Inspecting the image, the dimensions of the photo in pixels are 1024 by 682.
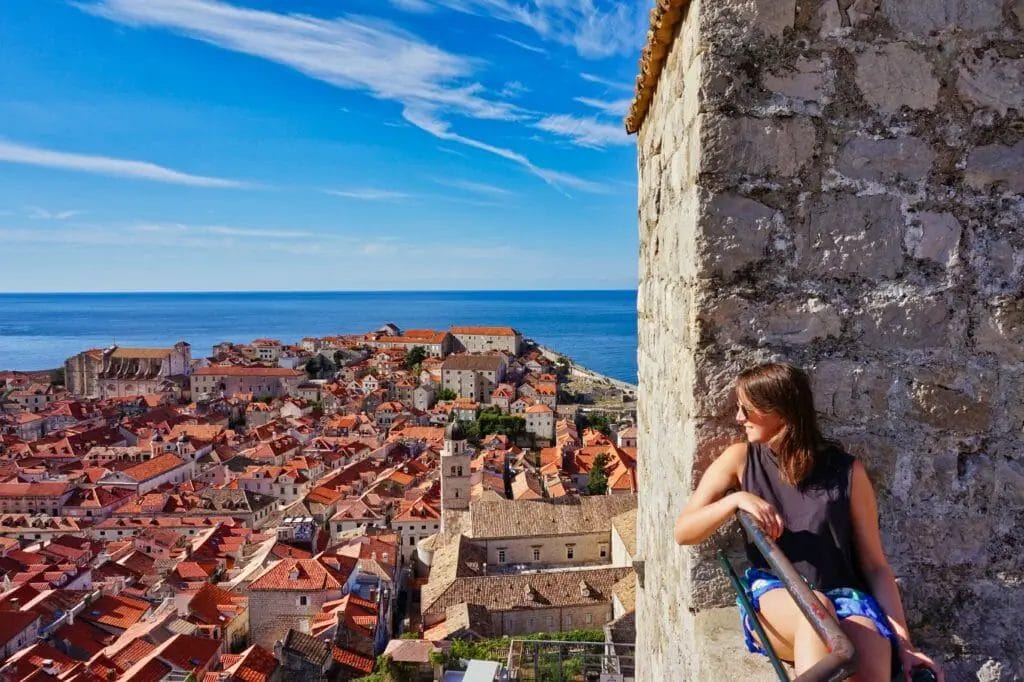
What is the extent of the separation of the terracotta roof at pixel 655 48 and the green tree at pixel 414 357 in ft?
221

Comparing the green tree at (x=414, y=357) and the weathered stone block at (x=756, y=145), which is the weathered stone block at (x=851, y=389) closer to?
the weathered stone block at (x=756, y=145)

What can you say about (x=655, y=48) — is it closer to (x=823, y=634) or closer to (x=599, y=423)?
(x=823, y=634)

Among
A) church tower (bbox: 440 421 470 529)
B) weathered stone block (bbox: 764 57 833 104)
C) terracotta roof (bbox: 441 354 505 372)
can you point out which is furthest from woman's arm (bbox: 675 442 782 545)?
terracotta roof (bbox: 441 354 505 372)

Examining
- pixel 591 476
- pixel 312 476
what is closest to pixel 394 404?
pixel 312 476

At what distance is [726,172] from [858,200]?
38 cm

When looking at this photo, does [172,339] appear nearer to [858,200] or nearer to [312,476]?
[312,476]

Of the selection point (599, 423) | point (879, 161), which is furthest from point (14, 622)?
point (599, 423)

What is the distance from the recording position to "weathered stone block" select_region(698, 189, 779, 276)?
196 cm

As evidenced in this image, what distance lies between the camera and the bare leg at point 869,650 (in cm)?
158

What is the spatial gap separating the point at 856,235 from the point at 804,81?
1.50 feet

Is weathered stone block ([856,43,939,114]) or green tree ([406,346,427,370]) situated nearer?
weathered stone block ([856,43,939,114])

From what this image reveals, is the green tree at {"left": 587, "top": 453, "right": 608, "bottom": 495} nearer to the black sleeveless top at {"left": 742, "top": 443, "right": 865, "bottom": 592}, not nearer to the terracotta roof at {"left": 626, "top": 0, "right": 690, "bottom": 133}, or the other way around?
the terracotta roof at {"left": 626, "top": 0, "right": 690, "bottom": 133}

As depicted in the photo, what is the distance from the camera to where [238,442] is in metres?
46.1

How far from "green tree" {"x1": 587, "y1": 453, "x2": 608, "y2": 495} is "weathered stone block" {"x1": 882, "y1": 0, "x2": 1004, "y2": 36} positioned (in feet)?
99.0
